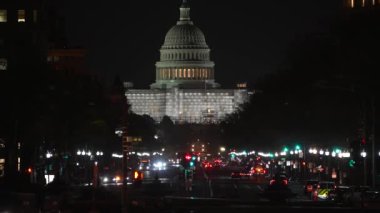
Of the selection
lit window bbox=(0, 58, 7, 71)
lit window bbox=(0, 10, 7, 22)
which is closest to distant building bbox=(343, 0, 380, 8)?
lit window bbox=(0, 10, 7, 22)

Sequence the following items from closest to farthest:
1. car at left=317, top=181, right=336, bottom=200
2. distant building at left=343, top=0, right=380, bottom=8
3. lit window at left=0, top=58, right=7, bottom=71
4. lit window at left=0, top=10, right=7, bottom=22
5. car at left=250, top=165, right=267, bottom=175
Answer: car at left=317, top=181, right=336, bottom=200 → lit window at left=0, top=58, right=7, bottom=71 → lit window at left=0, top=10, right=7, bottom=22 → car at left=250, top=165, right=267, bottom=175 → distant building at left=343, top=0, right=380, bottom=8

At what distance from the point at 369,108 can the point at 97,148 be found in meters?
49.8

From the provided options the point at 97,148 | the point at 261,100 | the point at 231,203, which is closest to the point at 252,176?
the point at 97,148

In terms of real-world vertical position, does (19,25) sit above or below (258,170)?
above

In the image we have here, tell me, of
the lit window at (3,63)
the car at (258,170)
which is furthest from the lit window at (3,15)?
the car at (258,170)

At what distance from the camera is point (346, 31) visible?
89375 mm

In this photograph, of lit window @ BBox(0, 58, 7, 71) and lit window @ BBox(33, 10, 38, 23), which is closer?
lit window @ BBox(0, 58, 7, 71)

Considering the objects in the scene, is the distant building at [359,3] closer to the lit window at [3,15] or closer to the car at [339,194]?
the lit window at [3,15]

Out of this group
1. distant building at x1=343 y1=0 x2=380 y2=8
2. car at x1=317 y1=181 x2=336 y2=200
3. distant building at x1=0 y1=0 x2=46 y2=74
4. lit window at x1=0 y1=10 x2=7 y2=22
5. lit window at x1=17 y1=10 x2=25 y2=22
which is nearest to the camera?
car at x1=317 y1=181 x2=336 y2=200

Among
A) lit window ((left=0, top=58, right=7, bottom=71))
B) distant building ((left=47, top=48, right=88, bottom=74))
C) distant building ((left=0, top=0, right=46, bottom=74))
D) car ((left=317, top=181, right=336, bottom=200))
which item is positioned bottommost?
car ((left=317, top=181, right=336, bottom=200))

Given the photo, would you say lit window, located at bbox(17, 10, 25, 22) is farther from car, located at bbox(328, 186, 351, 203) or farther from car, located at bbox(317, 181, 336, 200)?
car, located at bbox(328, 186, 351, 203)

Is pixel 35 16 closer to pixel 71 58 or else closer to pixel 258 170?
pixel 258 170

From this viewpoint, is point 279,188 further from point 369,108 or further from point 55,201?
point 55,201

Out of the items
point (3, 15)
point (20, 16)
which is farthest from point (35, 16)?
point (3, 15)
